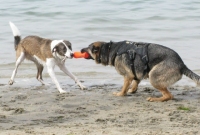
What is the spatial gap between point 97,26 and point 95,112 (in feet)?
34.9

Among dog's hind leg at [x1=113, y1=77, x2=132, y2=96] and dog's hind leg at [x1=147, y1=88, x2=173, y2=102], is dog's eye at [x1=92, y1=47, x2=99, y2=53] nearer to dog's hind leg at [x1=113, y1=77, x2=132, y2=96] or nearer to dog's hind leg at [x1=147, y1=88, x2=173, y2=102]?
dog's hind leg at [x1=113, y1=77, x2=132, y2=96]

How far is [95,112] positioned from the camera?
22.5 ft

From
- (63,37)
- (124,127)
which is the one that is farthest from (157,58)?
(63,37)

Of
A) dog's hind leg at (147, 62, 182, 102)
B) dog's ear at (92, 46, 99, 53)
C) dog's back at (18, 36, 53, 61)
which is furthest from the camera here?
dog's back at (18, 36, 53, 61)

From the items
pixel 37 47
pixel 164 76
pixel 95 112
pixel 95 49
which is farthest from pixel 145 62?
pixel 37 47

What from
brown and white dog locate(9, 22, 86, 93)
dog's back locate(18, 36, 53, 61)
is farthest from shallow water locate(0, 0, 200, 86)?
dog's back locate(18, 36, 53, 61)

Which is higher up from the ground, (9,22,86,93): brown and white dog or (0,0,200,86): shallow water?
(9,22,86,93): brown and white dog

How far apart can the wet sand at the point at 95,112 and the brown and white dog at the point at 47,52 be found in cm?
38

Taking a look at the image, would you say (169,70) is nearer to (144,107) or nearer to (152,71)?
(152,71)

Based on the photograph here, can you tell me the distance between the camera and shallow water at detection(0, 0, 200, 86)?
10945 mm

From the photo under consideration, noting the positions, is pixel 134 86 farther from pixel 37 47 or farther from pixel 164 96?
pixel 37 47

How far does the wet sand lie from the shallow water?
1180 millimetres

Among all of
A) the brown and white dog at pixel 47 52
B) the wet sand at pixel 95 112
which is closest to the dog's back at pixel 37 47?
the brown and white dog at pixel 47 52

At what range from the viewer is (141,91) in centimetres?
862
